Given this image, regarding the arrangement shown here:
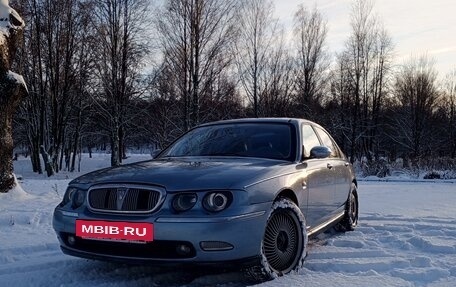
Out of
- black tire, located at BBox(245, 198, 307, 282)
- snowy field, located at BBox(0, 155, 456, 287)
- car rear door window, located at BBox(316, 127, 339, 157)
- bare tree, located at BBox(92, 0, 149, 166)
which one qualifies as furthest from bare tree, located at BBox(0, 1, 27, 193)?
bare tree, located at BBox(92, 0, 149, 166)

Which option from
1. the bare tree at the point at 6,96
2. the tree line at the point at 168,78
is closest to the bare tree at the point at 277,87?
the tree line at the point at 168,78

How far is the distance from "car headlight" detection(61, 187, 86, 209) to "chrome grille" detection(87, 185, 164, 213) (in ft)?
0.59

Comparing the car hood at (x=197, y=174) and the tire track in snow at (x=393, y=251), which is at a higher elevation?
the car hood at (x=197, y=174)

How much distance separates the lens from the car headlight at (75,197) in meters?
3.75

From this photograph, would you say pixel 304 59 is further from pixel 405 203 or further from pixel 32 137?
pixel 405 203

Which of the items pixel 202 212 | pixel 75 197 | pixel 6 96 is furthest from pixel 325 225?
pixel 6 96

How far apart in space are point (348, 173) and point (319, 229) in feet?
5.16

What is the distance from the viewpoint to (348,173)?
6172 mm

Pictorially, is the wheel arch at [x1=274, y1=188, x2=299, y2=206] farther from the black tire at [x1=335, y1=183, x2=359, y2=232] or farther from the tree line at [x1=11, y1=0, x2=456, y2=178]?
the tree line at [x1=11, y1=0, x2=456, y2=178]

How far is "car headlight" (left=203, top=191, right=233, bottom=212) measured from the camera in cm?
328

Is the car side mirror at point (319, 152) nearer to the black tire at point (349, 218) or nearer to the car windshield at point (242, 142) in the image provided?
the car windshield at point (242, 142)

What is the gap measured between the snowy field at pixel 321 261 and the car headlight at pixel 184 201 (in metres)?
0.75

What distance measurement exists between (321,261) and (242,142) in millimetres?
1429

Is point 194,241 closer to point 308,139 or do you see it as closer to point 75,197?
point 75,197
